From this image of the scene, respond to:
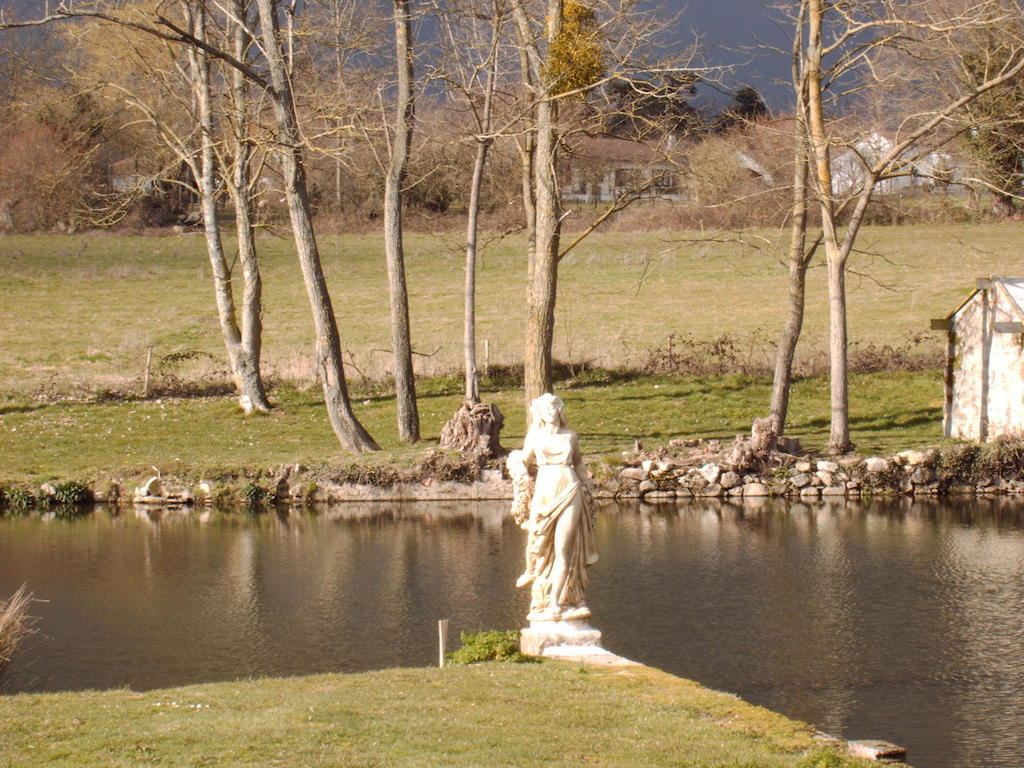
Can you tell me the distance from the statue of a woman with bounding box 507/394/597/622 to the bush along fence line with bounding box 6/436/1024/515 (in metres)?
12.5

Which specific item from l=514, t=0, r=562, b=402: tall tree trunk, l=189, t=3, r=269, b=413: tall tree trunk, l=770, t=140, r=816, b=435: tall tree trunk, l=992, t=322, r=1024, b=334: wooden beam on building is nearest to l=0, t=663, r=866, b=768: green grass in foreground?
l=514, t=0, r=562, b=402: tall tree trunk

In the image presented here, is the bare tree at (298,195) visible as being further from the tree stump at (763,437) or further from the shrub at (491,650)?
the shrub at (491,650)

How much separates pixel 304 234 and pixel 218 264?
27.0 ft

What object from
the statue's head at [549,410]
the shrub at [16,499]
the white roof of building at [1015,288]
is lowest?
the shrub at [16,499]

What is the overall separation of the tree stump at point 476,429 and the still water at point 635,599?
1.39 m

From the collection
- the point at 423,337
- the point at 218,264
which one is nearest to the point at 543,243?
the point at 218,264

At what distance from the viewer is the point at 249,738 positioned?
29.2 ft

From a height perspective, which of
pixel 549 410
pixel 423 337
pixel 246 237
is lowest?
pixel 549 410

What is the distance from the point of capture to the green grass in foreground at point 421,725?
336 inches

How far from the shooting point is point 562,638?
12.5m

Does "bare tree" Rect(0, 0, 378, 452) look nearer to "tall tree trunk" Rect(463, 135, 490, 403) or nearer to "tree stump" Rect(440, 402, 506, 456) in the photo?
"tree stump" Rect(440, 402, 506, 456)

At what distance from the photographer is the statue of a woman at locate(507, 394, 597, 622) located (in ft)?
40.0

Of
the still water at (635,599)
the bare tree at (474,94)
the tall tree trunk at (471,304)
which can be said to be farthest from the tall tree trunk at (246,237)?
the still water at (635,599)

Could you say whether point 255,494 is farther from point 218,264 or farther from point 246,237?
point 218,264
